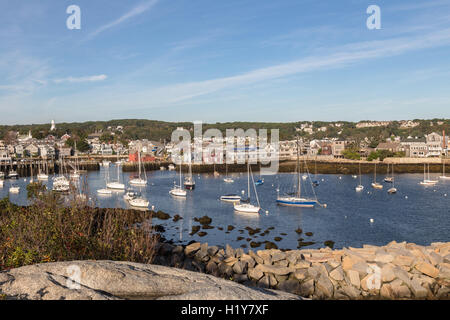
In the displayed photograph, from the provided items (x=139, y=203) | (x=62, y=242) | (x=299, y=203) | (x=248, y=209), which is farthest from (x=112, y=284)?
(x=299, y=203)

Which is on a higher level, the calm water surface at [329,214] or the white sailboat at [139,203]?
the white sailboat at [139,203]

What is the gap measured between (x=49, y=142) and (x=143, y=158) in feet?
128

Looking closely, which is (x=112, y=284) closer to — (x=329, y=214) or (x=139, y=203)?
(x=329, y=214)

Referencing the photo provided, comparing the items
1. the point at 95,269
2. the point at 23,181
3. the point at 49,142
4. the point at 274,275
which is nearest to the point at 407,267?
the point at 274,275

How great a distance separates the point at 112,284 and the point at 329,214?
33.7 metres

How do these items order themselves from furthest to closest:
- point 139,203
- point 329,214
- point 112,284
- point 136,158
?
point 136,158
point 139,203
point 329,214
point 112,284

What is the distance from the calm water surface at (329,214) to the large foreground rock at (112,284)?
37.7ft

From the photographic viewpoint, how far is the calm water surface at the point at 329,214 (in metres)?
28.2

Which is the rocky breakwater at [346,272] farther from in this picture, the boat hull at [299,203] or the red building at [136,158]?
the red building at [136,158]

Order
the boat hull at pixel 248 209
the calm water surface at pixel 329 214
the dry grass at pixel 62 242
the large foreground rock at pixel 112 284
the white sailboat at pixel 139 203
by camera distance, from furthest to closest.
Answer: the white sailboat at pixel 139 203, the boat hull at pixel 248 209, the calm water surface at pixel 329 214, the dry grass at pixel 62 242, the large foreground rock at pixel 112 284

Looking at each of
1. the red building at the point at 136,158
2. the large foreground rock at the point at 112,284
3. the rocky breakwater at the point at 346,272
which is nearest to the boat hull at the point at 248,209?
the rocky breakwater at the point at 346,272

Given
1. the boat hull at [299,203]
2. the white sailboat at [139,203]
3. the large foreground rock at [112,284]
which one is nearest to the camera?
the large foreground rock at [112,284]

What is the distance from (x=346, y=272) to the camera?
1453cm

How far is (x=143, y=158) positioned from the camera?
104 metres
